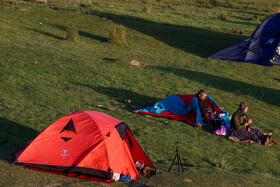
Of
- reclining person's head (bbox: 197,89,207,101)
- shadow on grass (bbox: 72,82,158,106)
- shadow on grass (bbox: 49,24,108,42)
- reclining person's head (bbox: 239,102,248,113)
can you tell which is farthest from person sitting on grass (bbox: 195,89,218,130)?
shadow on grass (bbox: 49,24,108,42)

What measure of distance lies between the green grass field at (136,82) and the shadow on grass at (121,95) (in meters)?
0.04

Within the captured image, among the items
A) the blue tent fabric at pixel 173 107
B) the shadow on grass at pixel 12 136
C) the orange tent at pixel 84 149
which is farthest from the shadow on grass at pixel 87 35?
the orange tent at pixel 84 149

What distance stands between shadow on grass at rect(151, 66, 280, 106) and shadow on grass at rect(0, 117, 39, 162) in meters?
10.1

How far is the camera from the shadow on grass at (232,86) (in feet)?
62.3

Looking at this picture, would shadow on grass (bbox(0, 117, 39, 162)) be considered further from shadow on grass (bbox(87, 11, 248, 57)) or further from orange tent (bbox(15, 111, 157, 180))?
shadow on grass (bbox(87, 11, 248, 57))

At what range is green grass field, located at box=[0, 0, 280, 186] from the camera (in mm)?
11211

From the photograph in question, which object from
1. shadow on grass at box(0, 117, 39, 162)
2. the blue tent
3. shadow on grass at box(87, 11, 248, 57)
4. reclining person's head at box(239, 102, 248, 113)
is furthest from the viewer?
shadow on grass at box(87, 11, 248, 57)

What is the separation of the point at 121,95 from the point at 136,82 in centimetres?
202

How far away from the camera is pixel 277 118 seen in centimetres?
1658

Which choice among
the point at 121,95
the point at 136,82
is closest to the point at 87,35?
the point at 136,82

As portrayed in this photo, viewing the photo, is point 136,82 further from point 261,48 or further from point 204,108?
point 261,48

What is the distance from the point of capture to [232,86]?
20.2 meters

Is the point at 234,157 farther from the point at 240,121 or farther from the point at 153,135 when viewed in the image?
the point at 153,135

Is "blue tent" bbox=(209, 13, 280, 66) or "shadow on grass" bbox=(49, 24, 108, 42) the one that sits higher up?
"blue tent" bbox=(209, 13, 280, 66)
